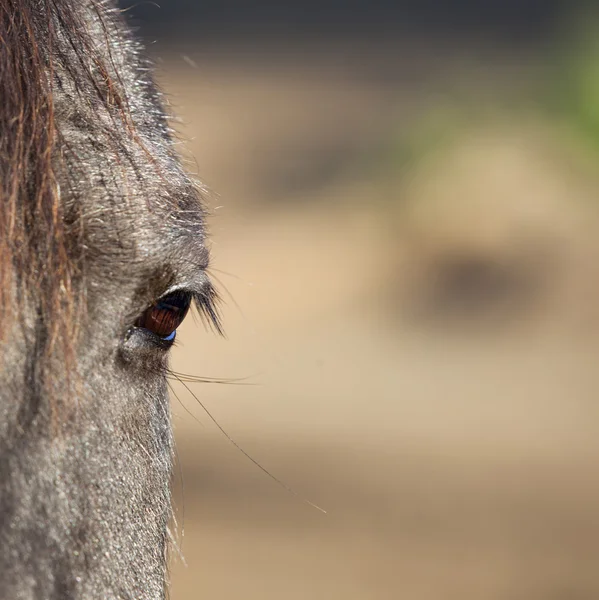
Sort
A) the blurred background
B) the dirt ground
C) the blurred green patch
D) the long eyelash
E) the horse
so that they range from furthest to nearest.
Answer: the blurred green patch, the blurred background, the dirt ground, the long eyelash, the horse

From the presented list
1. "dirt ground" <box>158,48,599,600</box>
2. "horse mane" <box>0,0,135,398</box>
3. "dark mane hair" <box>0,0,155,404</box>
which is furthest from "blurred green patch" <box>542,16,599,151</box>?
"horse mane" <box>0,0,135,398</box>

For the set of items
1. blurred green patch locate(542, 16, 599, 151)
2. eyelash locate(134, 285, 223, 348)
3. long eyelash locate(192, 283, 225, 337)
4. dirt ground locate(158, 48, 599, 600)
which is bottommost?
dirt ground locate(158, 48, 599, 600)

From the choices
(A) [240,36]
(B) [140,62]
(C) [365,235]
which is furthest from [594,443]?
(A) [240,36]

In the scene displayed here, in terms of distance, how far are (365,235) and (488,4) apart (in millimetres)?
7792

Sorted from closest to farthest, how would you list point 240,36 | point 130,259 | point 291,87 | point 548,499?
point 130,259, point 548,499, point 291,87, point 240,36

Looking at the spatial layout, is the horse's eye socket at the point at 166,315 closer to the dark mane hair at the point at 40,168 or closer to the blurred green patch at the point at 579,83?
the dark mane hair at the point at 40,168

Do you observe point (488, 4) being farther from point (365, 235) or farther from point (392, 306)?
point (392, 306)

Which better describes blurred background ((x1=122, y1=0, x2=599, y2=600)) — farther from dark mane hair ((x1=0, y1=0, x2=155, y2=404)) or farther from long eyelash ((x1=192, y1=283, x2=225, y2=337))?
dark mane hair ((x1=0, y1=0, x2=155, y2=404))

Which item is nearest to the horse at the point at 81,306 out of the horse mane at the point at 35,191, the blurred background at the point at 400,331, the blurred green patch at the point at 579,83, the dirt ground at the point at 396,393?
the horse mane at the point at 35,191

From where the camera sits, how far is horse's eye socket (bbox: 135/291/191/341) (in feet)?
6.91

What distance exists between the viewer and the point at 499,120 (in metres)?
10.9

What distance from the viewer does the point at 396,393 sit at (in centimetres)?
880

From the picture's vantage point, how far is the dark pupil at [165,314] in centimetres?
211

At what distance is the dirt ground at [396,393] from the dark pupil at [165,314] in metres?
3.42
